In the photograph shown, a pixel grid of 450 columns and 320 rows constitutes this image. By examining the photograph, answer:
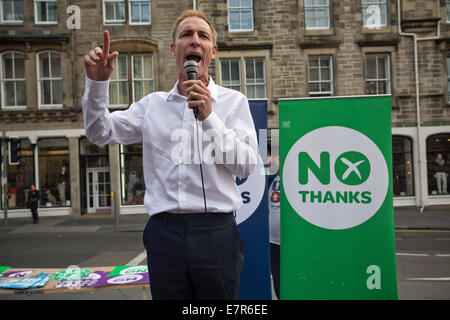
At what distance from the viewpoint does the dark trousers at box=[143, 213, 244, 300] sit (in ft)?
4.88

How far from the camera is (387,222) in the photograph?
100 inches

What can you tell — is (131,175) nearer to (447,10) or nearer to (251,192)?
(251,192)

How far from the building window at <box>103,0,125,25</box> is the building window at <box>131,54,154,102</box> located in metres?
1.70

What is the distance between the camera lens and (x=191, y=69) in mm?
1524

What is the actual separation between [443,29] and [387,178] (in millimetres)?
15158

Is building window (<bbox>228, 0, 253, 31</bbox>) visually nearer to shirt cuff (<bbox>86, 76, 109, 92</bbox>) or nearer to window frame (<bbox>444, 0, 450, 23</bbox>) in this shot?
window frame (<bbox>444, 0, 450, 23</bbox>)

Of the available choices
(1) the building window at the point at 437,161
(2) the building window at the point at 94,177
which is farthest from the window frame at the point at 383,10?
(2) the building window at the point at 94,177

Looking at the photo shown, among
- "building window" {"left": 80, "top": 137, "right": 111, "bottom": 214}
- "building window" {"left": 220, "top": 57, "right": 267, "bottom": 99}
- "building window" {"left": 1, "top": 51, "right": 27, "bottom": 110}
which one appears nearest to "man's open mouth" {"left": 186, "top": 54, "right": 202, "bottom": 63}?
"building window" {"left": 220, "top": 57, "right": 267, "bottom": 99}

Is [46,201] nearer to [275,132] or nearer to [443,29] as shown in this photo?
[275,132]

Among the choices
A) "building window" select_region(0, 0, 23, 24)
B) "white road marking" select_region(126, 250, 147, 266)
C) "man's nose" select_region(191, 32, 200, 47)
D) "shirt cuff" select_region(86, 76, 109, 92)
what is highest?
"building window" select_region(0, 0, 23, 24)

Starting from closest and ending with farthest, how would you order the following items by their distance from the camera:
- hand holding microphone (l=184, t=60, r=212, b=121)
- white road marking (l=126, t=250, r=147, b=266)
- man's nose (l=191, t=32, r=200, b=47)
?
hand holding microphone (l=184, t=60, r=212, b=121)
man's nose (l=191, t=32, r=200, b=47)
white road marking (l=126, t=250, r=147, b=266)

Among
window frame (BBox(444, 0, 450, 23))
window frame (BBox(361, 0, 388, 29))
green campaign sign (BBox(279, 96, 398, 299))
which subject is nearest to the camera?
green campaign sign (BBox(279, 96, 398, 299))
